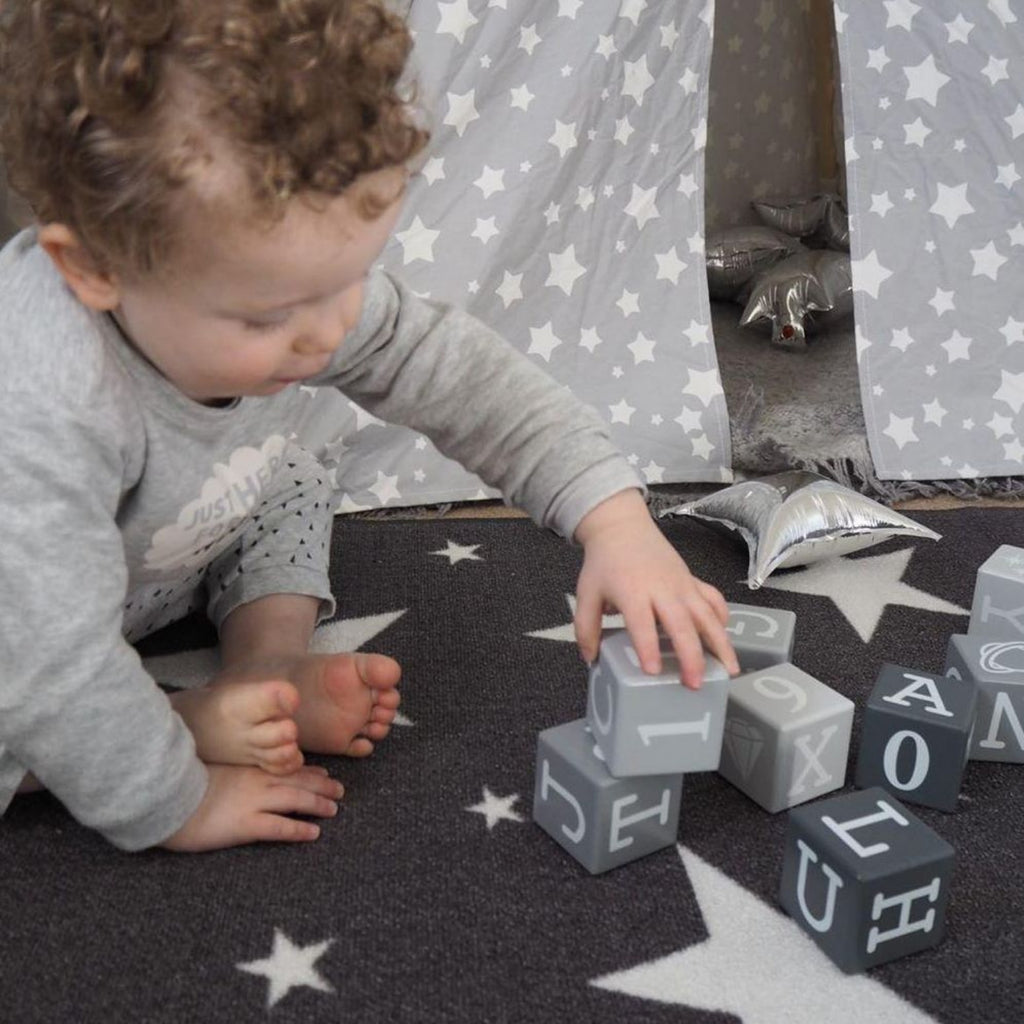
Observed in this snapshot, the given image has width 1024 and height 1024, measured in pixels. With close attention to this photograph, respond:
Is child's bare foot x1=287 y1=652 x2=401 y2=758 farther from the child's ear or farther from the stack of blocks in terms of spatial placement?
the child's ear

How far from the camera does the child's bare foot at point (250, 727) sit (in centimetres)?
78

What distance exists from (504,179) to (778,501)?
45 centimetres

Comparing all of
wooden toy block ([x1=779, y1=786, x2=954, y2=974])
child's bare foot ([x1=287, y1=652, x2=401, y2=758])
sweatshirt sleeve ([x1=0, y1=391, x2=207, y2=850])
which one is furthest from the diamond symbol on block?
sweatshirt sleeve ([x1=0, y1=391, x2=207, y2=850])

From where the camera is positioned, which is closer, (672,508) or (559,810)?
(559,810)

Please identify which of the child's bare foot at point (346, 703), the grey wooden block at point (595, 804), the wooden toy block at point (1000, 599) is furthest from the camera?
the wooden toy block at point (1000, 599)

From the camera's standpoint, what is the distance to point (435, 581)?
3.69ft

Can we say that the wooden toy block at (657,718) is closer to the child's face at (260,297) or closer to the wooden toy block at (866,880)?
the wooden toy block at (866,880)

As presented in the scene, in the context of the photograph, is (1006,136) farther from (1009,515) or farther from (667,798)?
(667,798)

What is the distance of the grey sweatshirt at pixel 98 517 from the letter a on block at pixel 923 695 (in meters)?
0.24

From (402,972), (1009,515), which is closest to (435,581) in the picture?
(402,972)

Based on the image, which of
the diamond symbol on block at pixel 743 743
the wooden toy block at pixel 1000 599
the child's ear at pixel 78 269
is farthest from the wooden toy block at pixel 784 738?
the child's ear at pixel 78 269

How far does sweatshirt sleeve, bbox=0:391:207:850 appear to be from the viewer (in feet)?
2.22

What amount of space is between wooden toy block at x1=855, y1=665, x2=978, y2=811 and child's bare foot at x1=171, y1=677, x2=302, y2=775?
386 mm

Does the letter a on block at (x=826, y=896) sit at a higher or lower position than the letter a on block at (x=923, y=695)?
lower
